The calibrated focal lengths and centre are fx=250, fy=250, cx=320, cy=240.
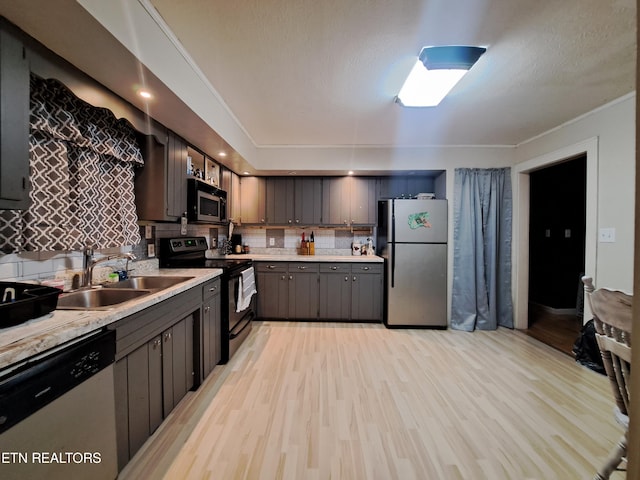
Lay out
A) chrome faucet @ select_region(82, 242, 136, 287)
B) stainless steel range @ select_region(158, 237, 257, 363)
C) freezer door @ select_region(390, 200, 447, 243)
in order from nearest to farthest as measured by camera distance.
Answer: chrome faucet @ select_region(82, 242, 136, 287) < stainless steel range @ select_region(158, 237, 257, 363) < freezer door @ select_region(390, 200, 447, 243)

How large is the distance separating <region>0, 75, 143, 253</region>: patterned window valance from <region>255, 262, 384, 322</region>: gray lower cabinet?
1.78m

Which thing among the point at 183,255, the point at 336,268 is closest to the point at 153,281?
the point at 183,255

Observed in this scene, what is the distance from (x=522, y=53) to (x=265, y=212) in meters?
3.16

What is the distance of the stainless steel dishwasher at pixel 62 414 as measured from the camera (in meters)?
0.78

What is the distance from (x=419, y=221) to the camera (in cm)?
332

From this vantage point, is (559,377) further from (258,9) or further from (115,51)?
(115,51)

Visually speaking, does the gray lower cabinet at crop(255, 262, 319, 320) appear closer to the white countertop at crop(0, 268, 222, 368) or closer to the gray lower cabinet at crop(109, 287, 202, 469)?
the gray lower cabinet at crop(109, 287, 202, 469)

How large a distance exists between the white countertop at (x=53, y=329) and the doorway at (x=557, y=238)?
4966mm

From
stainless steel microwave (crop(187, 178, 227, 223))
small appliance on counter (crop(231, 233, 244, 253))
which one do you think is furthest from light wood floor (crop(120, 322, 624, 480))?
small appliance on counter (crop(231, 233, 244, 253))

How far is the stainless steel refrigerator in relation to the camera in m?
3.31

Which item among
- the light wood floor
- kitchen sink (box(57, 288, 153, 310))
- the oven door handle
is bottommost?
the light wood floor

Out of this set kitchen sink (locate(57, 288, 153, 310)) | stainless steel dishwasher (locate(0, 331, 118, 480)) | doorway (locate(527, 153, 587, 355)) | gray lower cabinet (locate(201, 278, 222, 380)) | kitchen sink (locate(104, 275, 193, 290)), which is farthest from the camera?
doorway (locate(527, 153, 587, 355))

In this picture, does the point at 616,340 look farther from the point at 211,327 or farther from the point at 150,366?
the point at 211,327

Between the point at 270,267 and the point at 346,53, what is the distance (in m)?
2.59
